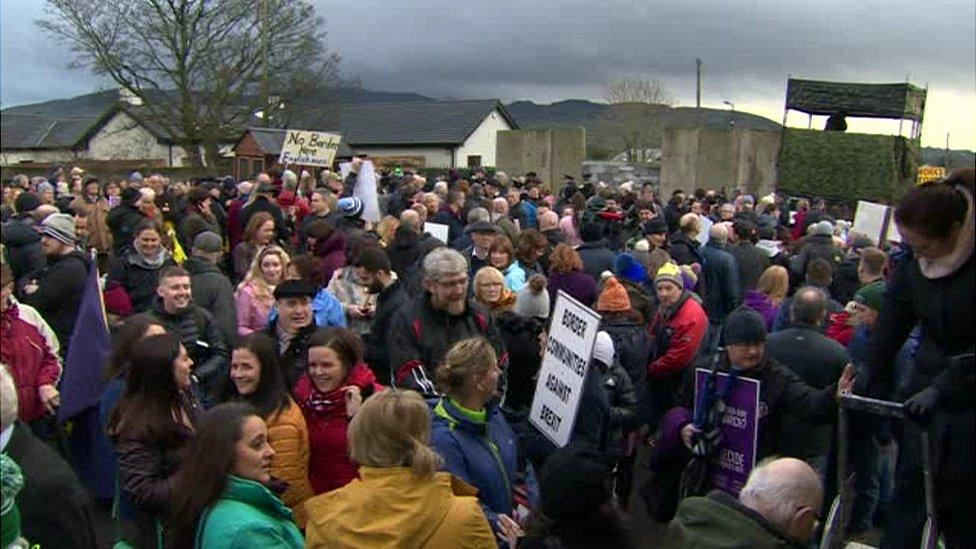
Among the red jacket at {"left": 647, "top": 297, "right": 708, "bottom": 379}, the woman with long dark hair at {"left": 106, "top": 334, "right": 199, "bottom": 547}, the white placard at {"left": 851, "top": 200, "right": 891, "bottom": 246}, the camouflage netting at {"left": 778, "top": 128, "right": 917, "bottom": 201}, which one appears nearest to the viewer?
the woman with long dark hair at {"left": 106, "top": 334, "right": 199, "bottom": 547}

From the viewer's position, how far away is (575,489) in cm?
294

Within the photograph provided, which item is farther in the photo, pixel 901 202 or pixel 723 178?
pixel 723 178

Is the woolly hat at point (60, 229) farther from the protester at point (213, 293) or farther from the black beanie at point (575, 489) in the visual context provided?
the black beanie at point (575, 489)

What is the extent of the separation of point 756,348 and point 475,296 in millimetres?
2174

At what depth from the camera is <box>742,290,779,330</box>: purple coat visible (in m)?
7.27

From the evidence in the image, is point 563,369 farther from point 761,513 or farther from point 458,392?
point 761,513

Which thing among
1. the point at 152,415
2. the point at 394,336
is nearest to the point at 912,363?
the point at 394,336

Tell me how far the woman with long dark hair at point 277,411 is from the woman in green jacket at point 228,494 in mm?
866

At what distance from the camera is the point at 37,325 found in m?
5.72

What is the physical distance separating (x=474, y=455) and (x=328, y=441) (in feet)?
2.86

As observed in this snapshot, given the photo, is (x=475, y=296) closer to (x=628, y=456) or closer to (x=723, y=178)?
(x=628, y=456)

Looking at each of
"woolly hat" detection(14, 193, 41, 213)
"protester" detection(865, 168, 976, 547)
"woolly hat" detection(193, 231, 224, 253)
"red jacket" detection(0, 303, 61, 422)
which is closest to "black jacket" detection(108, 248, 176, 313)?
"woolly hat" detection(193, 231, 224, 253)

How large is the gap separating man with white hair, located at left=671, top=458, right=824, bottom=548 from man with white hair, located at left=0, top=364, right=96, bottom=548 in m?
2.24

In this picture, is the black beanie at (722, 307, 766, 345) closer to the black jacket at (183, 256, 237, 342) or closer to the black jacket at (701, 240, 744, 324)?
the black jacket at (183, 256, 237, 342)
